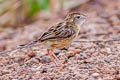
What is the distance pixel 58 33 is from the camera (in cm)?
714

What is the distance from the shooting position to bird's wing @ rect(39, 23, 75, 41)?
7016 millimetres

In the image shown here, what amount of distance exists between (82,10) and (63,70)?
7922 millimetres

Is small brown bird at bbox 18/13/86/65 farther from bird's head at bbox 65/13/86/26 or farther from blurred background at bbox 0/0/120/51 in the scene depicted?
blurred background at bbox 0/0/120/51

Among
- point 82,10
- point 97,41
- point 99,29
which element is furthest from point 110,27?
point 82,10

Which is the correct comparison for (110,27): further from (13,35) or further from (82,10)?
(82,10)

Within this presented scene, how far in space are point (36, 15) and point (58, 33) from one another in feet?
25.3

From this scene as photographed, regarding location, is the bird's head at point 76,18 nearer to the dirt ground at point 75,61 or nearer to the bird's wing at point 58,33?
the bird's wing at point 58,33

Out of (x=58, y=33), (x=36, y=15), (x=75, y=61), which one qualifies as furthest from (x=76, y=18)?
(x=36, y=15)

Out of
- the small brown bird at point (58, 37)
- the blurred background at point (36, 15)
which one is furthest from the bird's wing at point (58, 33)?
the blurred background at point (36, 15)

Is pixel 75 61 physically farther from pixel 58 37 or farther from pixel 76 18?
pixel 76 18

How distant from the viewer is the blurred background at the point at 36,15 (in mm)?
11549

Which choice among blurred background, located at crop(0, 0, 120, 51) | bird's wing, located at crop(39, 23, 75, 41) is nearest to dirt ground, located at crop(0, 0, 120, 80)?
bird's wing, located at crop(39, 23, 75, 41)

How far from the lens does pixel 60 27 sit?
730 centimetres

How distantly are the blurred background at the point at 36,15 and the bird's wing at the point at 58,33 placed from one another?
322cm
